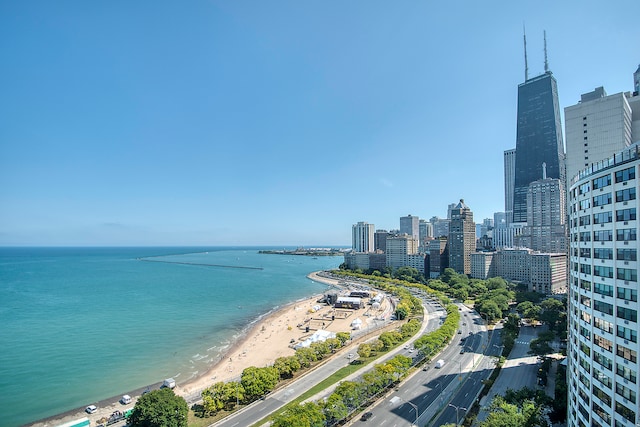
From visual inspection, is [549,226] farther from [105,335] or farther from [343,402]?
[105,335]

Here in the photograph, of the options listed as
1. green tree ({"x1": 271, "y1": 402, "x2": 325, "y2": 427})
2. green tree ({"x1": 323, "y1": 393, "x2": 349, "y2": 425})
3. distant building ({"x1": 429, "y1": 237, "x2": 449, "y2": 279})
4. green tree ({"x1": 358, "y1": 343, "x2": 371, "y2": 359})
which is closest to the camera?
green tree ({"x1": 271, "y1": 402, "x2": 325, "y2": 427})

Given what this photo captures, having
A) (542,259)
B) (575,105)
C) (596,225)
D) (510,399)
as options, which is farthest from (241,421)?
(542,259)

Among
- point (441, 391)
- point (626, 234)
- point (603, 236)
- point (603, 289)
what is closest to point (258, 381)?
point (441, 391)

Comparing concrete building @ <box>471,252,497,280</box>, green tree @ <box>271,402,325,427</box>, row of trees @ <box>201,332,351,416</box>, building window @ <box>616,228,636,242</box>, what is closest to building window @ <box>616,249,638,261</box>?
building window @ <box>616,228,636,242</box>

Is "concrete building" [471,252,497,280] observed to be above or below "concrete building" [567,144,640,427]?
below

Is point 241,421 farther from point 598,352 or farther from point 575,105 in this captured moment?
point 575,105

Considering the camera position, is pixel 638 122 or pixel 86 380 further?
pixel 86 380

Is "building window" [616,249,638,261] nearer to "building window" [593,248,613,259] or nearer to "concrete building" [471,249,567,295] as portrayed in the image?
"building window" [593,248,613,259]
